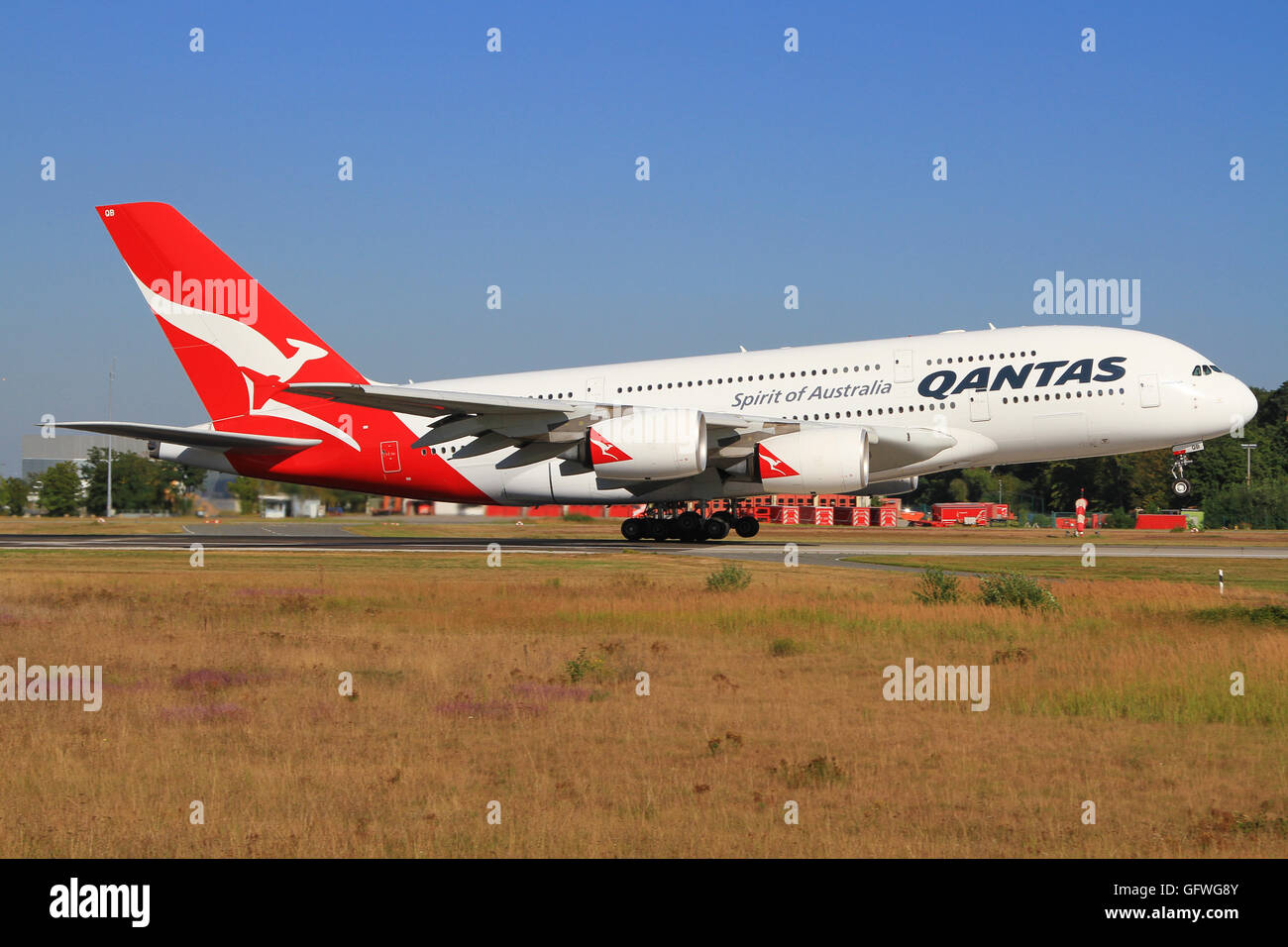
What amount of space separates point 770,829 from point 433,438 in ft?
82.0

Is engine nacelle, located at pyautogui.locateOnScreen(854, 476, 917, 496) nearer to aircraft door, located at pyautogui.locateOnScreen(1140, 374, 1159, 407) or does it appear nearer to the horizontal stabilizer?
aircraft door, located at pyautogui.locateOnScreen(1140, 374, 1159, 407)

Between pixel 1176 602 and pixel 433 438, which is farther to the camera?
pixel 433 438

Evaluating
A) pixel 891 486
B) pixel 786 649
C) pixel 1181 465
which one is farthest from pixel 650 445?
pixel 786 649

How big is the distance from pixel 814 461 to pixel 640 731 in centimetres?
2026

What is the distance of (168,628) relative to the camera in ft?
54.9

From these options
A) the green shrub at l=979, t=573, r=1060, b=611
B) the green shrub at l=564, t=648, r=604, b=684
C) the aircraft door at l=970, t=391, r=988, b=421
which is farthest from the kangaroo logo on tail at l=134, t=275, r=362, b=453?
the green shrub at l=564, t=648, r=604, b=684

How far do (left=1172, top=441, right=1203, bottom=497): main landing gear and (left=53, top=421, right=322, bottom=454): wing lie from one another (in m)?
25.1

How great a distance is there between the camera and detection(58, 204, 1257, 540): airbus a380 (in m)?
30.3

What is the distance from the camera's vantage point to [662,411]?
1179 inches

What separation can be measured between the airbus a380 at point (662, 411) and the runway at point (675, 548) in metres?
1.64
